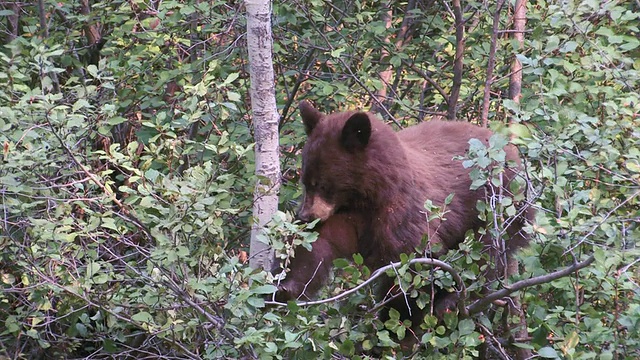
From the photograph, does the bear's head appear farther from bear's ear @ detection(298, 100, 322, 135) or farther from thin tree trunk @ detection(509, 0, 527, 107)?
thin tree trunk @ detection(509, 0, 527, 107)

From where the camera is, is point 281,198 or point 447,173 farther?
point 281,198

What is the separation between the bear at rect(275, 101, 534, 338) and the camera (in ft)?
17.8

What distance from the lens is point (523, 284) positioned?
4.12 m

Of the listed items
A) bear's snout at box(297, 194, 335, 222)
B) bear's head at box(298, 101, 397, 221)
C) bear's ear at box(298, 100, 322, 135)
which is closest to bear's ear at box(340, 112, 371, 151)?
bear's head at box(298, 101, 397, 221)

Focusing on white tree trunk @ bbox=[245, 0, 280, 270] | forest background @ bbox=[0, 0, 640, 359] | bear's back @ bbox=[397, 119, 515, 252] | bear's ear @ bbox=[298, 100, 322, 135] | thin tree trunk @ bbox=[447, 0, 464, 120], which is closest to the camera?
forest background @ bbox=[0, 0, 640, 359]

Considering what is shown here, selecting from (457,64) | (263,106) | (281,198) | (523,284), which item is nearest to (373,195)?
(281,198)

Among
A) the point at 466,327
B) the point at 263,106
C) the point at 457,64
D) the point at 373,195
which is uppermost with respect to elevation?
the point at 457,64

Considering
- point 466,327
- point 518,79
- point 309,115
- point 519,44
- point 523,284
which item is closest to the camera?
point 523,284

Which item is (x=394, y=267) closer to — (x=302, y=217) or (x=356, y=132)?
(x=302, y=217)

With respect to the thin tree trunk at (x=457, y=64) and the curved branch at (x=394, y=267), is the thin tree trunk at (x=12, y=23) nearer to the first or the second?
the thin tree trunk at (x=457, y=64)

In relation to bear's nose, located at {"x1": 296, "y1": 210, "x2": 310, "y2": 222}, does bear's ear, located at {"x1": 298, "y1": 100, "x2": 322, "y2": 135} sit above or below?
above

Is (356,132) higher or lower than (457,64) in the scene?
lower

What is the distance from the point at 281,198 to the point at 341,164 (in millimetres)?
873

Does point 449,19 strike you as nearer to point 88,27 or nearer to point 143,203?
point 88,27
